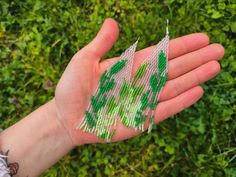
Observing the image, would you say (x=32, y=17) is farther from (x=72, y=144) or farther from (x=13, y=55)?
(x=72, y=144)

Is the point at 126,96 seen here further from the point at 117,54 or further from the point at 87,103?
the point at 117,54

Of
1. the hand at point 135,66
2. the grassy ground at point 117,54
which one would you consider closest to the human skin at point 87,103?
the hand at point 135,66

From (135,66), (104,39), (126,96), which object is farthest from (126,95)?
(104,39)

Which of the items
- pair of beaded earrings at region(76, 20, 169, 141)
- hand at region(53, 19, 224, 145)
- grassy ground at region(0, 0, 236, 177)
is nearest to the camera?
hand at region(53, 19, 224, 145)

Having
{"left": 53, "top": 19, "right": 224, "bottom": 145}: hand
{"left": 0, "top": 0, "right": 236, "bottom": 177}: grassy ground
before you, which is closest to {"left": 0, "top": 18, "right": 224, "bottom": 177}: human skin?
{"left": 53, "top": 19, "right": 224, "bottom": 145}: hand

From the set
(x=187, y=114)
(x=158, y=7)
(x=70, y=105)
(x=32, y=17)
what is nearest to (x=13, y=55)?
(x=32, y=17)

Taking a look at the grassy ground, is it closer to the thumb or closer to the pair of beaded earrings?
the pair of beaded earrings

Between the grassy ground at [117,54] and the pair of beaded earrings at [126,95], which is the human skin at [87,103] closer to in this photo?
the pair of beaded earrings at [126,95]
